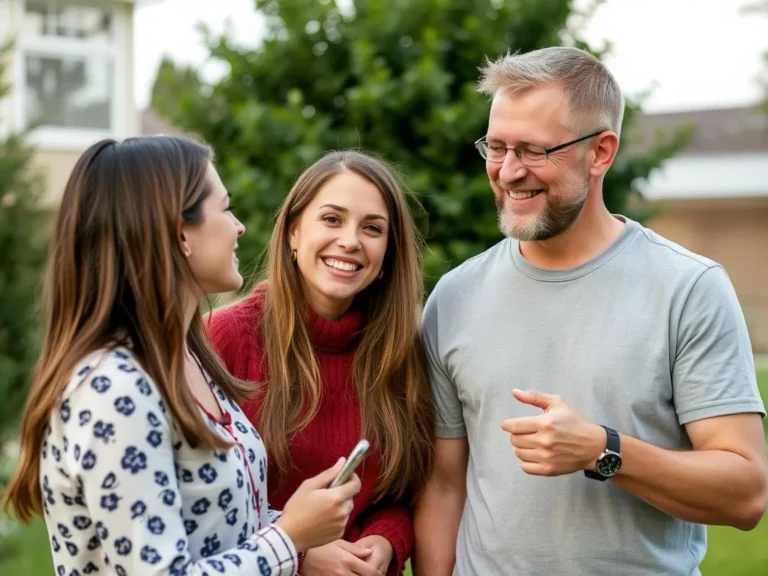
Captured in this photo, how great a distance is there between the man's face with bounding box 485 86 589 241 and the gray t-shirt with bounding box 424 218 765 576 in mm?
154

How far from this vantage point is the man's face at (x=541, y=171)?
2.90 meters

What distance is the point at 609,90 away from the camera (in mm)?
3029

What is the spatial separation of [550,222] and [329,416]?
88 cm

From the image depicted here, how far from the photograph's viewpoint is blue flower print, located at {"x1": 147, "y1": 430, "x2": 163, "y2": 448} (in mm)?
1981

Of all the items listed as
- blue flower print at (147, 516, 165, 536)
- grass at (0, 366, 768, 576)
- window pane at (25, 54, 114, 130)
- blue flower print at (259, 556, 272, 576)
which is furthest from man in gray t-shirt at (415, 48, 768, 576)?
window pane at (25, 54, 114, 130)

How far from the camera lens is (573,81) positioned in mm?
2939

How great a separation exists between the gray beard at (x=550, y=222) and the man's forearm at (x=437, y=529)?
84 centimetres

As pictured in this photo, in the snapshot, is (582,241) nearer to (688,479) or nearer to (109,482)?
(688,479)

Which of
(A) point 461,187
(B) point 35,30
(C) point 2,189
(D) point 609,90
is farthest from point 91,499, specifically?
(B) point 35,30

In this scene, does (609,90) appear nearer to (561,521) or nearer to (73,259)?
(561,521)

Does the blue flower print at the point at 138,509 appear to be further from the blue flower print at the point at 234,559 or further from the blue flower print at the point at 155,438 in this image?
the blue flower print at the point at 234,559

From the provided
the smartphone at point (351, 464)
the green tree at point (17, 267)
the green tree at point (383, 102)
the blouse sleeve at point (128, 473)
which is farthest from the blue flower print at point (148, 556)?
the green tree at point (17, 267)

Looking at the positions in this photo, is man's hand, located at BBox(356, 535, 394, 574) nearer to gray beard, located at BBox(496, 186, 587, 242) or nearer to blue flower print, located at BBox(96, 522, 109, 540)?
gray beard, located at BBox(496, 186, 587, 242)

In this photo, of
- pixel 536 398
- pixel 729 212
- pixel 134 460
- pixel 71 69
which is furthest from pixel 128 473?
pixel 729 212
